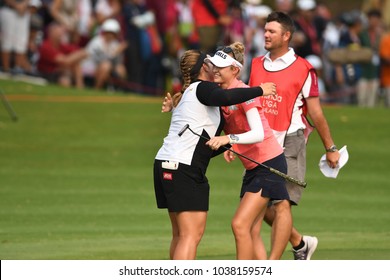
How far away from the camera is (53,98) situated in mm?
26281

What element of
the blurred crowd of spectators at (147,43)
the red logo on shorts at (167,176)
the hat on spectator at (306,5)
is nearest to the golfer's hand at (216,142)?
the red logo on shorts at (167,176)

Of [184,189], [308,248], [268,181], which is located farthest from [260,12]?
[184,189]

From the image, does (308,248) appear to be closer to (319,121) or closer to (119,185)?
(319,121)

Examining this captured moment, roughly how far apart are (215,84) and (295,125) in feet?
5.74

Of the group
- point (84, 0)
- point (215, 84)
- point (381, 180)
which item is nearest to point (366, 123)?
point (381, 180)

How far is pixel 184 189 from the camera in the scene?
10.4 meters

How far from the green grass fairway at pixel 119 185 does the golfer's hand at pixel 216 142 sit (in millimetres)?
2941

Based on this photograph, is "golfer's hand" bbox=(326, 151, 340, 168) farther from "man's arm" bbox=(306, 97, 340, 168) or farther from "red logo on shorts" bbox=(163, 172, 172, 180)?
"red logo on shorts" bbox=(163, 172, 172, 180)

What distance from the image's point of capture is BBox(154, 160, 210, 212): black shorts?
34.1 ft

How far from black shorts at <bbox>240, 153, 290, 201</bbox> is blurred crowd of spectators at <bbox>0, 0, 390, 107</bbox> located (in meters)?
14.0

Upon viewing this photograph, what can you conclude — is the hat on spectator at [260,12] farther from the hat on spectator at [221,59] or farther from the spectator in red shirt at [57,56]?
the hat on spectator at [221,59]

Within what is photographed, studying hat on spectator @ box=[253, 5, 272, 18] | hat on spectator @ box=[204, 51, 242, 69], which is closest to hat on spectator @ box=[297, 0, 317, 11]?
hat on spectator @ box=[253, 5, 272, 18]
